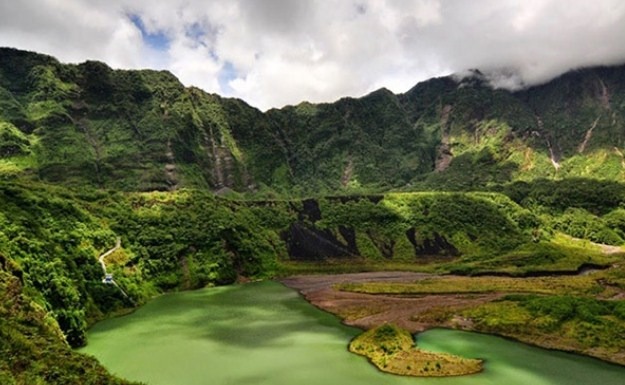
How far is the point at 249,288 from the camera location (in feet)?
445

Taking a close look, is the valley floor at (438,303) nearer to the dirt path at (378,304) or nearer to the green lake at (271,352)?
the dirt path at (378,304)

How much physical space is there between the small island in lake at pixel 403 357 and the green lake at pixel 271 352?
5.24 feet

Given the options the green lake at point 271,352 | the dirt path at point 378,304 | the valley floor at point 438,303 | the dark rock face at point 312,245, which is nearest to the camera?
the green lake at point 271,352

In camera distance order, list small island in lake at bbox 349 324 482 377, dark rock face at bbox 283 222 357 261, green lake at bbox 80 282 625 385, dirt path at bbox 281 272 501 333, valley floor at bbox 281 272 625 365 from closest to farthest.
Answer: green lake at bbox 80 282 625 385, small island in lake at bbox 349 324 482 377, valley floor at bbox 281 272 625 365, dirt path at bbox 281 272 501 333, dark rock face at bbox 283 222 357 261

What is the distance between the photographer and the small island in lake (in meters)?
63.3

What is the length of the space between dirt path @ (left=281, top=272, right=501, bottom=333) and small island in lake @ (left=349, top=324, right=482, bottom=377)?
11097 mm

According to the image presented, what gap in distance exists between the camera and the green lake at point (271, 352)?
61250 millimetres

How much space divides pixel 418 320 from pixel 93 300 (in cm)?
6058

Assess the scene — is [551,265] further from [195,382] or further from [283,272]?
[195,382]

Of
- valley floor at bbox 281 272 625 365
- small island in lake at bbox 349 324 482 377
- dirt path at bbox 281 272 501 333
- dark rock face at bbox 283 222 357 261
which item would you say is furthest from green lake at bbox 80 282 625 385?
dark rock face at bbox 283 222 357 261

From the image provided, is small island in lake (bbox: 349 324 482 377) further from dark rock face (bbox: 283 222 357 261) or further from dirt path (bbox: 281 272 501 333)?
dark rock face (bbox: 283 222 357 261)

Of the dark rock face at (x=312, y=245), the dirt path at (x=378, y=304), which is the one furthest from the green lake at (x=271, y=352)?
the dark rock face at (x=312, y=245)

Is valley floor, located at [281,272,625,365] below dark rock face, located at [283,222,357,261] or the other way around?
below

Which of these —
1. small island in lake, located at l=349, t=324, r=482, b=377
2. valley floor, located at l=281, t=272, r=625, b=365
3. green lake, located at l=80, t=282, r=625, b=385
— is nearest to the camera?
green lake, located at l=80, t=282, r=625, b=385
